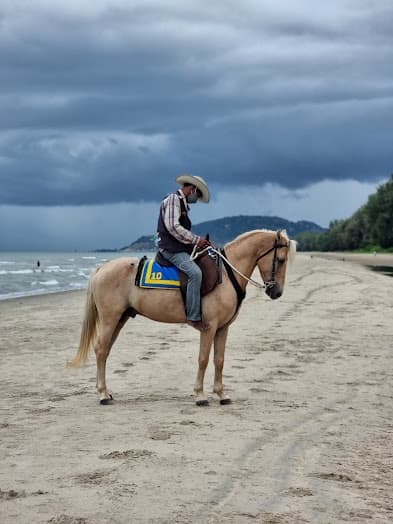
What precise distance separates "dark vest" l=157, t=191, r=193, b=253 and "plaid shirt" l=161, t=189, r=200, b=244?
0.11m

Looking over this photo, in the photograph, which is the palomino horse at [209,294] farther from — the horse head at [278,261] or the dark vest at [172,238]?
the dark vest at [172,238]

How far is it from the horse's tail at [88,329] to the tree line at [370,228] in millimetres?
95254

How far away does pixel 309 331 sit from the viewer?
46.1 ft

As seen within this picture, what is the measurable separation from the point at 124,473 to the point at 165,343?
7540mm

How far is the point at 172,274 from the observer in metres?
8.00

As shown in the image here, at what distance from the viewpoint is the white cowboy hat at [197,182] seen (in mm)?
7904

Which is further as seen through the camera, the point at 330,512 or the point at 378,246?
the point at 378,246

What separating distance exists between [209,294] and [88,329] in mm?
1864

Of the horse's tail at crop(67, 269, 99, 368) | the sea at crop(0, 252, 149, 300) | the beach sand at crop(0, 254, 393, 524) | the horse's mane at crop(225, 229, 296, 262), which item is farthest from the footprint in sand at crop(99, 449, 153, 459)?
the sea at crop(0, 252, 149, 300)

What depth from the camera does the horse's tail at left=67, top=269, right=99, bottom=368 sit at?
8438 millimetres

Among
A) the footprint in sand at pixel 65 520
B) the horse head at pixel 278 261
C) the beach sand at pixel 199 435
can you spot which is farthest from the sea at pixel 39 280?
the footprint in sand at pixel 65 520

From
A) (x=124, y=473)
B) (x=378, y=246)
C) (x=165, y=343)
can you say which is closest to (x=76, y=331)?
(x=165, y=343)

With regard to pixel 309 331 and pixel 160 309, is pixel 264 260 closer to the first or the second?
pixel 160 309

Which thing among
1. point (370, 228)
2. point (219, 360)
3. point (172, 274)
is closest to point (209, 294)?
point (172, 274)
